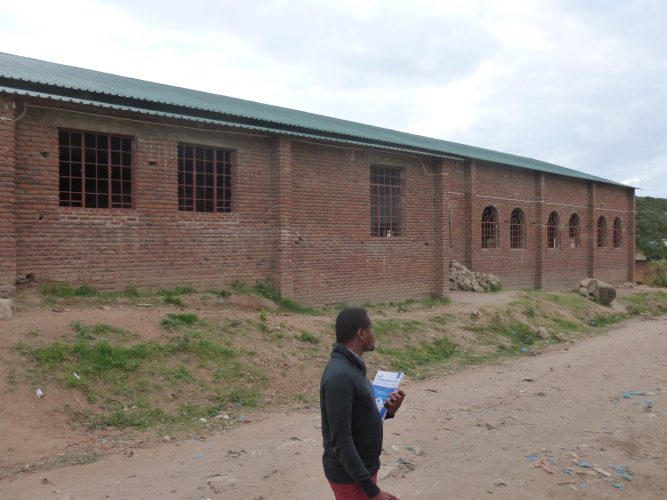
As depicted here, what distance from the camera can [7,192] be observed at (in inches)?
341

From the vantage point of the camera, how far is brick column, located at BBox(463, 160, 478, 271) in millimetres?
19422

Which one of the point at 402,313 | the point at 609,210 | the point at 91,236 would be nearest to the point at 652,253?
the point at 609,210

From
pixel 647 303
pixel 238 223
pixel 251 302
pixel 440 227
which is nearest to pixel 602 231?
pixel 647 303

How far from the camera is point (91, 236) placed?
9.66m

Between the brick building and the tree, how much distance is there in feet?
84.9

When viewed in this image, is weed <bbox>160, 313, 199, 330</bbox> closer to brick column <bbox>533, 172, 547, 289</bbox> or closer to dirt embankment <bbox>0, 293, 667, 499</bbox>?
dirt embankment <bbox>0, 293, 667, 499</bbox>

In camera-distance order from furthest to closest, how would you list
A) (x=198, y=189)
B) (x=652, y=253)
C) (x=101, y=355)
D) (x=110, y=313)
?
(x=652, y=253), (x=198, y=189), (x=110, y=313), (x=101, y=355)

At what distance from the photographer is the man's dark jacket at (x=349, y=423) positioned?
2688 millimetres

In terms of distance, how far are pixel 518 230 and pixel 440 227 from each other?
789 cm

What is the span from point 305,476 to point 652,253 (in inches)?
1427

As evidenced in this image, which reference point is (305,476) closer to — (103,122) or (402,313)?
(103,122)

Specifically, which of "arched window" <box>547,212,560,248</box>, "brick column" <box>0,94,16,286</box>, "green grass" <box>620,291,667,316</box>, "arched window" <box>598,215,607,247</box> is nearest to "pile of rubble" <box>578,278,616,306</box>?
"green grass" <box>620,291,667,316</box>

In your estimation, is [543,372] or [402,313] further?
[402,313]

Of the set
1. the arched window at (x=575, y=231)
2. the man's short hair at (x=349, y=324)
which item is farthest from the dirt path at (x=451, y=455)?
the arched window at (x=575, y=231)
